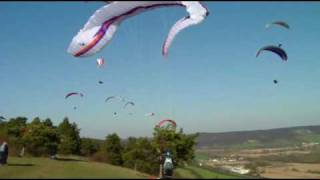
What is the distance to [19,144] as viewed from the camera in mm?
69875

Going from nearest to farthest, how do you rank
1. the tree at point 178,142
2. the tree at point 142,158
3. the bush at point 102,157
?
the tree at point 178,142, the tree at point 142,158, the bush at point 102,157

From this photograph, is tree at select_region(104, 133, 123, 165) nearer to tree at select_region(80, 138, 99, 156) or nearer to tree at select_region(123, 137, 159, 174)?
tree at select_region(123, 137, 159, 174)

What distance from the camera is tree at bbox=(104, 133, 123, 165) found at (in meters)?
89.0

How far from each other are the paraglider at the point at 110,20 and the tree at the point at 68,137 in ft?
231

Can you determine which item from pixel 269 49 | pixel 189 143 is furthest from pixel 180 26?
pixel 189 143

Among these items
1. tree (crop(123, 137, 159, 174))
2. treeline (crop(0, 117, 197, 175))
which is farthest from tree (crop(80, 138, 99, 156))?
tree (crop(123, 137, 159, 174))

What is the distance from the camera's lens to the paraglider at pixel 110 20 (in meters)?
19.8

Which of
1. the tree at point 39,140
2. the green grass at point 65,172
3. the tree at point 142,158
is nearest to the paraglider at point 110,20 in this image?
the green grass at point 65,172

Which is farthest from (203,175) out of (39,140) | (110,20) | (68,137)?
(68,137)

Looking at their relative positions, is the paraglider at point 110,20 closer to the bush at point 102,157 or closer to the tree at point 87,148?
the bush at point 102,157

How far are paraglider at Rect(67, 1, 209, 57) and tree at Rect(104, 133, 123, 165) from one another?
68884 mm

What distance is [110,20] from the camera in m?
20.6

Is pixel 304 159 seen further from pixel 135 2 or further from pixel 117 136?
pixel 135 2

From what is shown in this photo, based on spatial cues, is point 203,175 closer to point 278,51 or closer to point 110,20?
point 278,51
